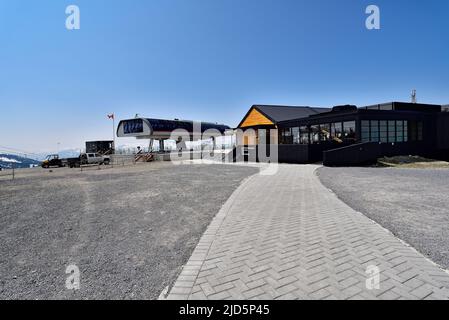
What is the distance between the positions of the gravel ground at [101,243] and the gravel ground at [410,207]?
4081 millimetres

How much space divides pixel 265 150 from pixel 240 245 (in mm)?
20816

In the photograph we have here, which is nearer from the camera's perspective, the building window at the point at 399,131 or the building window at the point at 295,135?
the building window at the point at 399,131

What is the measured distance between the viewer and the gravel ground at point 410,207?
445cm

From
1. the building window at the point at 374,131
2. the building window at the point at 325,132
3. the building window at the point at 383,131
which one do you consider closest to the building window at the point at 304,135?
the building window at the point at 325,132

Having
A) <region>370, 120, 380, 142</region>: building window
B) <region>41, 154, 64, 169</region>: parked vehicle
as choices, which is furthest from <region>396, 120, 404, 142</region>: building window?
<region>41, 154, 64, 169</region>: parked vehicle

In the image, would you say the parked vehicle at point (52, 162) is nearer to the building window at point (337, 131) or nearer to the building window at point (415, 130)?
the building window at point (337, 131)

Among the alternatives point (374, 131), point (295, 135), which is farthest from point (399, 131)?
point (295, 135)

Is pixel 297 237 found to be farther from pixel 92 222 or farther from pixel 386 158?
pixel 386 158

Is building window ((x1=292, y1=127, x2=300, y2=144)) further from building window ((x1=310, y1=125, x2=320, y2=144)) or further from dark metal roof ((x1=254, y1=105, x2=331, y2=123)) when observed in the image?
dark metal roof ((x1=254, y1=105, x2=331, y2=123))

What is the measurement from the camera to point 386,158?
2094cm

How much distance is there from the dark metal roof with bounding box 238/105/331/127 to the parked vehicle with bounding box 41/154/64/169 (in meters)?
27.6

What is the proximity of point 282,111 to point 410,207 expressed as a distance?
95.8 feet

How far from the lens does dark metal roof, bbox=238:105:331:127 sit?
32.0m
